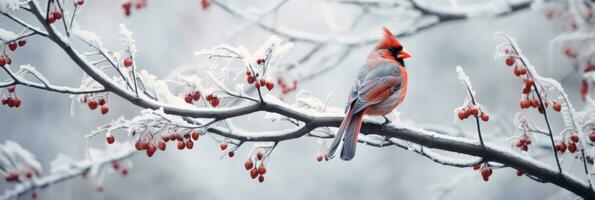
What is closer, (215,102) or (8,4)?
(8,4)

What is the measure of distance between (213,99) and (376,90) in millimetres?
1083

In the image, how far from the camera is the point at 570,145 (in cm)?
223

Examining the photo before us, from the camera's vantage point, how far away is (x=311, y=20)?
7418 mm

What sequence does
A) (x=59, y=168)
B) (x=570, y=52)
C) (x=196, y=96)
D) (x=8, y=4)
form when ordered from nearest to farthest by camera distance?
(x=8, y=4)
(x=196, y=96)
(x=59, y=168)
(x=570, y=52)

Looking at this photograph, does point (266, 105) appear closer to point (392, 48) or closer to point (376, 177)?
point (392, 48)

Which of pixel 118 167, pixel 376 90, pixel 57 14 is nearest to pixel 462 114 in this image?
pixel 376 90

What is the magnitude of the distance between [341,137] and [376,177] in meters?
5.21

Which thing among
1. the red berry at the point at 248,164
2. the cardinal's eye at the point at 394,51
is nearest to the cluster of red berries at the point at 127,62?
the red berry at the point at 248,164

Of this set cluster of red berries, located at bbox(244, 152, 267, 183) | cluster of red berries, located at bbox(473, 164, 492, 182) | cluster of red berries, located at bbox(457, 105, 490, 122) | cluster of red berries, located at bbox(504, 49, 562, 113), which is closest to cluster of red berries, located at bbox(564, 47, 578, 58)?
Result: cluster of red berries, located at bbox(504, 49, 562, 113)

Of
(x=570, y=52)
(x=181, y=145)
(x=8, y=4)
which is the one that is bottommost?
(x=570, y=52)

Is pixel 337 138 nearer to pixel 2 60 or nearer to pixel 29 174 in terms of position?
pixel 2 60

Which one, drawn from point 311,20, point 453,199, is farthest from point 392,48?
point 311,20

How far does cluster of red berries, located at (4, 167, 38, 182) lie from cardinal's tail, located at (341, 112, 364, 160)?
1701 millimetres

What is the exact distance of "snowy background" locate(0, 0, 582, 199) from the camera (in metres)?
6.52
